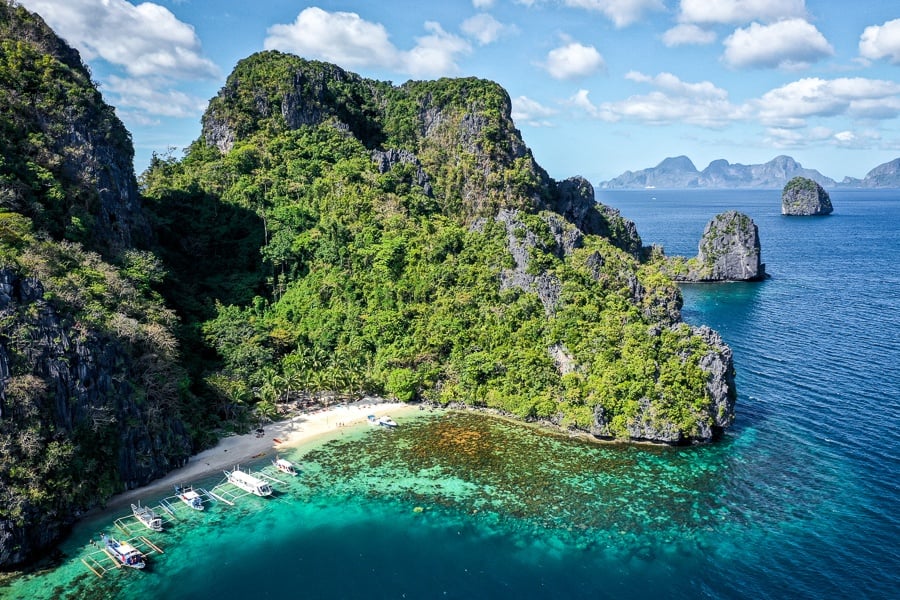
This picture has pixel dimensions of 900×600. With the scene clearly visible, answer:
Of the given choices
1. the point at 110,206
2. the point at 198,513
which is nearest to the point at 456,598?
the point at 198,513

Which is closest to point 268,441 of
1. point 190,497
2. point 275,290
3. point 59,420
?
point 190,497

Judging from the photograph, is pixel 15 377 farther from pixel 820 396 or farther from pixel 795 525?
pixel 820 396

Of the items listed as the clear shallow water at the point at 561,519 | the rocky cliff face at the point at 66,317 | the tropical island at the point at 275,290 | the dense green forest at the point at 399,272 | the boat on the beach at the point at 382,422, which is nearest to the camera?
the clear shallow water at the point at 561,519

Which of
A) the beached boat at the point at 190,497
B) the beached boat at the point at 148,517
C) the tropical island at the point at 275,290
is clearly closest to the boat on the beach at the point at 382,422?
the tropical island at the point at 275,290

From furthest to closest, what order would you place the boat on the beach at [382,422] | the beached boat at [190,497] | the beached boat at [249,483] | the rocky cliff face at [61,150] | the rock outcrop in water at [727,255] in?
the rock outcrop in water at [727,255]
the boat on the beach at [382,422]
the rocky cliff face at [61,150]
the beached boat at [249,483]
the beached boat at [190,497]

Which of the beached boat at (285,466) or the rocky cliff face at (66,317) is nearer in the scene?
the rocky cliff face at (66,317)

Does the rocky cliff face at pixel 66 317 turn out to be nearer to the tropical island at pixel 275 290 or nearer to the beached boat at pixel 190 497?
the tropical island at pixel 275 290
